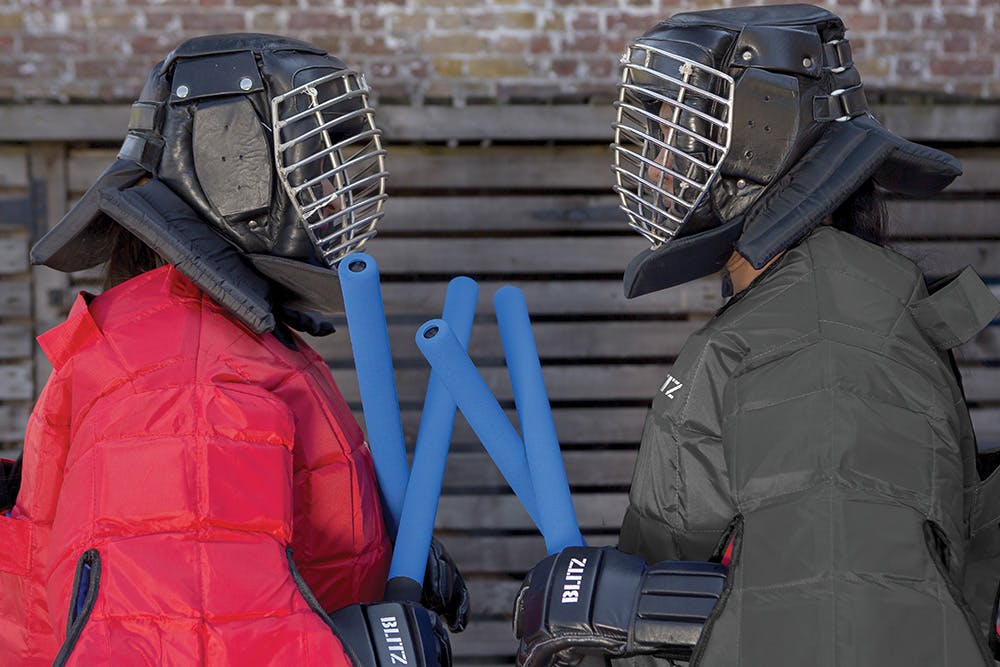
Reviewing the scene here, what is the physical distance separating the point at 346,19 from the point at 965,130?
2.32 meters

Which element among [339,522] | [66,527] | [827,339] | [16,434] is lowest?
[16,434]

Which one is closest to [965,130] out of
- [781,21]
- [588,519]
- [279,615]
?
[588,519]

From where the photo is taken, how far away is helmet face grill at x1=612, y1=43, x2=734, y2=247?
1.85 meters

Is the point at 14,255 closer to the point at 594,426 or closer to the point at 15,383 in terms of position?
the point at 15,383

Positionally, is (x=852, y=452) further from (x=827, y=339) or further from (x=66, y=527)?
(x=66, y=527)

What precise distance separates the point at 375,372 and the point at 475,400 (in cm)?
20

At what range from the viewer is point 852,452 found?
4.91 ft

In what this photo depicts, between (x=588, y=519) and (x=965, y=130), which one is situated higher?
(x=965, y=130)

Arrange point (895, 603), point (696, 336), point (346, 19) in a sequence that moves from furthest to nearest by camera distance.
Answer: point (346, 19), point (696, 336), point (895, 603)

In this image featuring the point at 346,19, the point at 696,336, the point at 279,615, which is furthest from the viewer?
the point at 346,19

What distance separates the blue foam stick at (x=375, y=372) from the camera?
1.90 metres

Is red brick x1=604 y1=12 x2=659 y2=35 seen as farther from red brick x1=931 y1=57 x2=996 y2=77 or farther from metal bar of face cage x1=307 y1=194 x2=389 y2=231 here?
metal bar of face cage x1=307 y1=194 x2=389 y2=231

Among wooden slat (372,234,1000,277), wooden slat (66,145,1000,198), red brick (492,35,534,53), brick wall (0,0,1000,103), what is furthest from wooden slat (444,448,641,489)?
red brick (492,35,534,53)

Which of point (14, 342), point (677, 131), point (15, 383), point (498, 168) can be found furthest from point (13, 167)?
point (677, 131)
